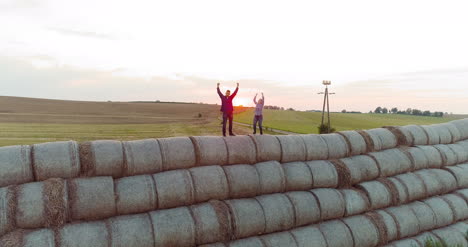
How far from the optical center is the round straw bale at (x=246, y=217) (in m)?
6.07

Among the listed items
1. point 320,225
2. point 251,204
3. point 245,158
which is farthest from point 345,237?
point 245,158

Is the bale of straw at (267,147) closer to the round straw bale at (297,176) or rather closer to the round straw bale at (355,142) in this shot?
the round straw bale at (297,176)

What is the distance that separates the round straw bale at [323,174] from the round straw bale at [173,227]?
3352mm

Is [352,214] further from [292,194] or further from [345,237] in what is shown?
[292,194]

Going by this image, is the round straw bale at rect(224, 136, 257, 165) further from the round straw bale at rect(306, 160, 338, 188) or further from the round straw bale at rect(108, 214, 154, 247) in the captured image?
the round straw bale at rect(108, 214, 154, 247)

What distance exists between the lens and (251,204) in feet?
21.0

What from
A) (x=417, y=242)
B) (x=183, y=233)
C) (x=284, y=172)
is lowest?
(x=417, y=242)

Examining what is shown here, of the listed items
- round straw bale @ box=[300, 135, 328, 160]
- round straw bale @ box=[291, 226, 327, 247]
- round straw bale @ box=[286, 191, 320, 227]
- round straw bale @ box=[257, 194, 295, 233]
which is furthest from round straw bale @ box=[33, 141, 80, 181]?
round straw bale @ box=[300, 135, 328, 160]

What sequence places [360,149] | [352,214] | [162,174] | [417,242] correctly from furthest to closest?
[360,149]
[417,242]
[352,214]
[162,174]

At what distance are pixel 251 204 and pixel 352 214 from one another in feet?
9.70

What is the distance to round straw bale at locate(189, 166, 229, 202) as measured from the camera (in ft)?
19.9

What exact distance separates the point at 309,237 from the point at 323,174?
1643 mm

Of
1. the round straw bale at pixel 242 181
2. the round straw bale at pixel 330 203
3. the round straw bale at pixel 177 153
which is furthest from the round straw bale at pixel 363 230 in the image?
the round straw bale at pixel 177 153

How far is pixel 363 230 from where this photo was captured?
744 cm
